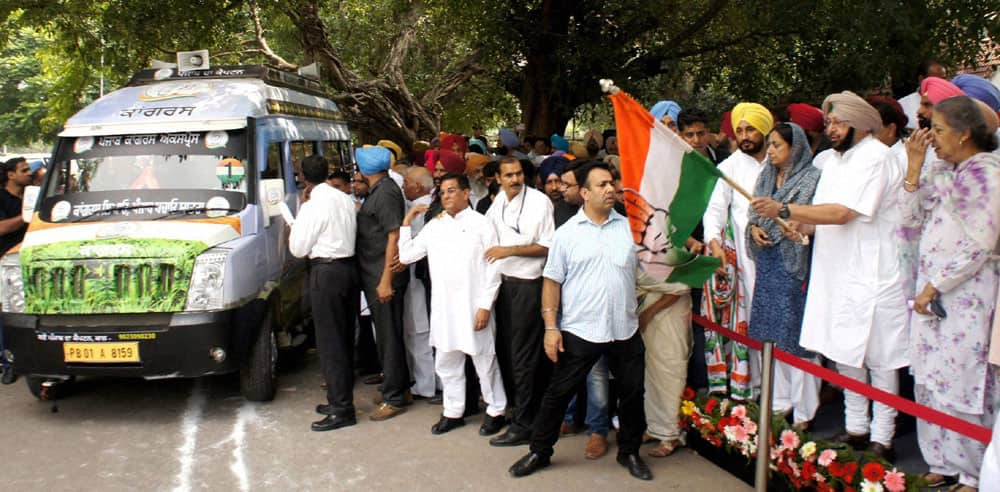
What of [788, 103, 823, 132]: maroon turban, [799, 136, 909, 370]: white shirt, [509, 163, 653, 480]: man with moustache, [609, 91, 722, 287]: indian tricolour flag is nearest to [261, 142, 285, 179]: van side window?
[509, 163, 653, 480]: man with moustache

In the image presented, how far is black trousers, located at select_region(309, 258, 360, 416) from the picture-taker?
6055mm

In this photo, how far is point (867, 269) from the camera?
446 cm

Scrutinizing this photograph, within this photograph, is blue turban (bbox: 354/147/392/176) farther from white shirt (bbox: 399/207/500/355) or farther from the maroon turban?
the maroon turban

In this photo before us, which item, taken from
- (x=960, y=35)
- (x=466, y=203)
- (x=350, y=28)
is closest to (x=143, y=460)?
(x=466, y=203)

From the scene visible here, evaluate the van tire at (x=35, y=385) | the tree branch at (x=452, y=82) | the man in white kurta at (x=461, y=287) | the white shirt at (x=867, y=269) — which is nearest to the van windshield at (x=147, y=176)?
the van tire at (x=35, y=385)

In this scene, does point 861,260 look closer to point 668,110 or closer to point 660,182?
point 660,182

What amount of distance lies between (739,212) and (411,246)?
2181mm

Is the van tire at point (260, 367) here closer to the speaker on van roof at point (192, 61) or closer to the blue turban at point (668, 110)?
the speaker on van roof at point (192, 61)

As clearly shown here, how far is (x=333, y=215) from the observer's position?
6117 mm

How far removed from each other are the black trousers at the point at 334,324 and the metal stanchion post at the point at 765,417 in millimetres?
2934

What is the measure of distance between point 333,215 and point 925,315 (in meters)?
3.82

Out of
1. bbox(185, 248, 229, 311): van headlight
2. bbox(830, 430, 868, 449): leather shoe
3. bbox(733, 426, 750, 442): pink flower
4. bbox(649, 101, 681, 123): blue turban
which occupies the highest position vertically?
bbox(649, 101, 681, 123): blue turban

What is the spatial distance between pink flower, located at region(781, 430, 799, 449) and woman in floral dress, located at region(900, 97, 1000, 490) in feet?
Answer: 2.04

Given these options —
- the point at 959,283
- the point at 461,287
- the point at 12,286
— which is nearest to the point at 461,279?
the point at 461,287
